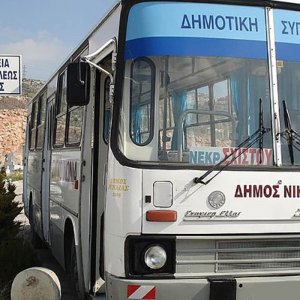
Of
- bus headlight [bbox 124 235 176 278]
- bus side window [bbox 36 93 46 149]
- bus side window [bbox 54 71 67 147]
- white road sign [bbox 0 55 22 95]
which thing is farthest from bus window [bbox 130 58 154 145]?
bus side window [bbox 36 93 46 149]

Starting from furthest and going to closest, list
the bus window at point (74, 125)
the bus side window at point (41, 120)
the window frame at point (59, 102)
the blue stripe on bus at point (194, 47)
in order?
the bus side window at point (41, 120) → the window frame at point (59, 102) → the bus window at point (74, 125) → the blue stripe on bus at point (194, 47)

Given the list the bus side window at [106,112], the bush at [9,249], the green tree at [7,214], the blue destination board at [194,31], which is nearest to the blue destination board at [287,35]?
the blue destination board at [194,31]

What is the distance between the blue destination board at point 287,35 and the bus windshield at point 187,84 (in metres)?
0.18

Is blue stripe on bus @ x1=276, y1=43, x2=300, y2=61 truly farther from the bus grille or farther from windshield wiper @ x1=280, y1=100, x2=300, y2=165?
the bus grille

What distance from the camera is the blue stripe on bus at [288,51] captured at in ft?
14.7

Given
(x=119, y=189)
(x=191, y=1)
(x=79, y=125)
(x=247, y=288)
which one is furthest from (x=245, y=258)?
(x=79, y=125)

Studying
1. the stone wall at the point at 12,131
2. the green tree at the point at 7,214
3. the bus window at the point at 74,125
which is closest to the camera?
the bus window at the point at 74,125

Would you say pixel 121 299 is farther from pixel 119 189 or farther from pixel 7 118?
pixel 7 118

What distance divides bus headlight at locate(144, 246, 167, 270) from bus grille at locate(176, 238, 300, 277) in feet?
0.37

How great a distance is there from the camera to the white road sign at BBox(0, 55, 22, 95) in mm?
8156

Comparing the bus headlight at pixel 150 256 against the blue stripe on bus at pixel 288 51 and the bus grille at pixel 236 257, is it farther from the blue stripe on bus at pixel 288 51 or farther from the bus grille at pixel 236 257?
the blue stripe on bus at pixel 288 51

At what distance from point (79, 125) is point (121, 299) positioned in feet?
7.99

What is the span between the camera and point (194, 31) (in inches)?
170

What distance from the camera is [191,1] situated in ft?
14.4
